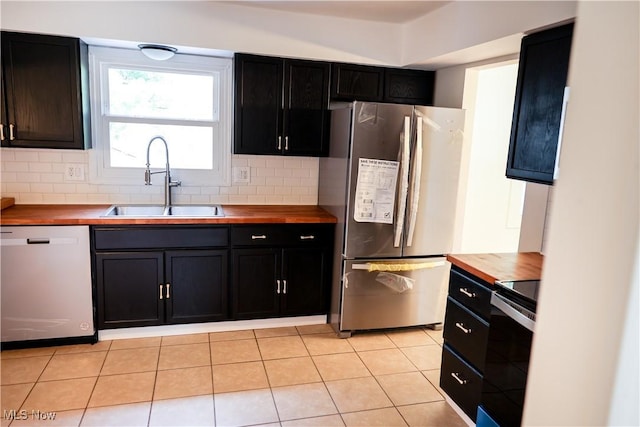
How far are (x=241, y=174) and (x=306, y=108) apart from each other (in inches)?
31.0

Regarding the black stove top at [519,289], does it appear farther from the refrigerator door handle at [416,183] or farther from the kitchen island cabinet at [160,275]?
the kitchen island cabinet at [160,275]

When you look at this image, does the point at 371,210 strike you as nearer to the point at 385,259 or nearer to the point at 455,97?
the point at 385,259

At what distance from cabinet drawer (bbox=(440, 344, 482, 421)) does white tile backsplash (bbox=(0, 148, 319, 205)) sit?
1890 mm

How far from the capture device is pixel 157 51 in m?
3.07

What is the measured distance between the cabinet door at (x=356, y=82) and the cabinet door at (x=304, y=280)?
4.12ft

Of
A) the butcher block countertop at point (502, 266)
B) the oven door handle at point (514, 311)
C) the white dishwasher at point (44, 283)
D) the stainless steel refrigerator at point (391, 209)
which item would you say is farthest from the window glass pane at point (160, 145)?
the oven door handle at point (514, 311)

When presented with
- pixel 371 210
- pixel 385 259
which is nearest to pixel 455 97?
pixel 371 210

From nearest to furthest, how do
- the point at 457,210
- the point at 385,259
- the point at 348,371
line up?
the point at 348,371, the point at 385,259, the point at 457,210

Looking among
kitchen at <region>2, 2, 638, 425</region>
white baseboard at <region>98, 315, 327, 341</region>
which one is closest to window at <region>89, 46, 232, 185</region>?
white baseboard at <region>98, 315, 327, 341</region>

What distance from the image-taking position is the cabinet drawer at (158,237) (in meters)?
2.94

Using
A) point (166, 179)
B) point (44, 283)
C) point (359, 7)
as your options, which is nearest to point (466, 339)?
point (359, 7)

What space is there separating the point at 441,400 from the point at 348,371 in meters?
0.60

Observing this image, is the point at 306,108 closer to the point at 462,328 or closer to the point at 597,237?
the point at 462,328

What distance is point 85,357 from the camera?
2.88 metres
